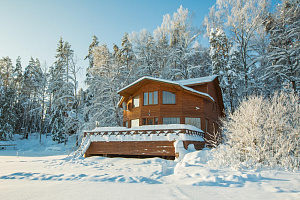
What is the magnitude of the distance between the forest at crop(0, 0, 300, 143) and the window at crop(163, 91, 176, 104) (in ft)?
22.1

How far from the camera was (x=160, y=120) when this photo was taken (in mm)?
17094

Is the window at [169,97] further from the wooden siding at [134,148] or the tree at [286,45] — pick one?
the tree at [286,45]

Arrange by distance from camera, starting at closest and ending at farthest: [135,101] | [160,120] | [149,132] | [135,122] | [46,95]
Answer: [149,132]
[160,120]
[135,122]
[135,101]
[46,95]

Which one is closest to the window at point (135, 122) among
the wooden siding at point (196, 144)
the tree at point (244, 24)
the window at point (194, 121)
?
the window at point (194, 121)

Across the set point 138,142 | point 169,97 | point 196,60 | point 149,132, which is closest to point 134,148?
point 138,142

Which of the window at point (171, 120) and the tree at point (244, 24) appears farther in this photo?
the tree at point (244, 24)

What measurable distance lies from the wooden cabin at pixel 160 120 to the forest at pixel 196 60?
170 inches

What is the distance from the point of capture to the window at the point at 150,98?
17.7 m

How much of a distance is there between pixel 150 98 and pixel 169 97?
1.67 meters

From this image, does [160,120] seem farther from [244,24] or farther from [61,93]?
[244,24]

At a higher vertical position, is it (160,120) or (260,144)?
(160,120)

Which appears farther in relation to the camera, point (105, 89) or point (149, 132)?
point (105, 89)

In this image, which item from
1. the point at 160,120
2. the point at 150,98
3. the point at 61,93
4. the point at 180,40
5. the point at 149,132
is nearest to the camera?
the point at 149,132

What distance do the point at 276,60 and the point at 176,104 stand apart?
1401cm
